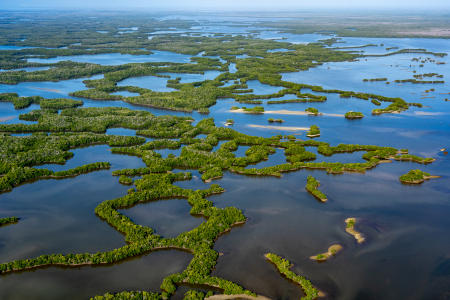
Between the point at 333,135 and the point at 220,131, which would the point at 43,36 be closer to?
the point at 220,131

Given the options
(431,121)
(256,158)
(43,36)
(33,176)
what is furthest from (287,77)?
(43,36)

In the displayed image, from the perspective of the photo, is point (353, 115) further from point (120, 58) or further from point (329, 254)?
point (120, 58)

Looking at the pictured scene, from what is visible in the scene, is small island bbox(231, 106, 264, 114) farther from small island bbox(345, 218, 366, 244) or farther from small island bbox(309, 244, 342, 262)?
small island bbox(309, 244, 342, 262)

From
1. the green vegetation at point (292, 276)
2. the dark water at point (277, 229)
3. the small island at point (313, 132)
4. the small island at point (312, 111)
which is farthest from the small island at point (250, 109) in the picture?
the green vegetation at point (292, 276)

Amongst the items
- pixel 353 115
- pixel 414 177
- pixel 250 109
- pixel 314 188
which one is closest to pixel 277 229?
pixel 314 188

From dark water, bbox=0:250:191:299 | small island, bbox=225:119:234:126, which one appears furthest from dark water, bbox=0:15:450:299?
small island, bbox=225:119:234:126
